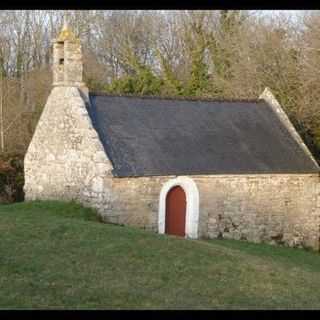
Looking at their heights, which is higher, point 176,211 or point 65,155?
point 65,155

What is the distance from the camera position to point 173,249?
37.0 feet

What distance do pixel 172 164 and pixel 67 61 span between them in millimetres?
4688

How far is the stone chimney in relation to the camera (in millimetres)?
18609

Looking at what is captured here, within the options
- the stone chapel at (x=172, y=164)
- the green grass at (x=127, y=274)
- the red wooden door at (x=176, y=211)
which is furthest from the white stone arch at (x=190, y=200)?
the green grass at (x=127, y=274)

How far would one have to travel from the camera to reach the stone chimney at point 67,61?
61.1 feet

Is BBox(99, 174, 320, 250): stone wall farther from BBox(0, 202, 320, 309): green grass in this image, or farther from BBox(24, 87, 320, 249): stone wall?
BBox(0, 202, 320, 309): green grass

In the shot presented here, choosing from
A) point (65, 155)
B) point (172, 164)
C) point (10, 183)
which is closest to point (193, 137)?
point (172, 164)

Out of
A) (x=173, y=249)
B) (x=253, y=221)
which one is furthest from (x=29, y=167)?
(x=173, y=249)

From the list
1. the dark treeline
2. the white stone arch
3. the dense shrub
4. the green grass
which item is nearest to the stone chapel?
the white stone arch

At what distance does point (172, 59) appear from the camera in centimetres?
3741

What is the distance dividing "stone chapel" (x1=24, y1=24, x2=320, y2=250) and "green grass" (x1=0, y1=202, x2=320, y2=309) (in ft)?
13.5

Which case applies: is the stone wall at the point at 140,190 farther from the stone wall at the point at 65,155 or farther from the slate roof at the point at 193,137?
the slate roof at the point at 193,137

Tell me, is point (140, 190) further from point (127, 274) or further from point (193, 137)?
point (127, 274)
